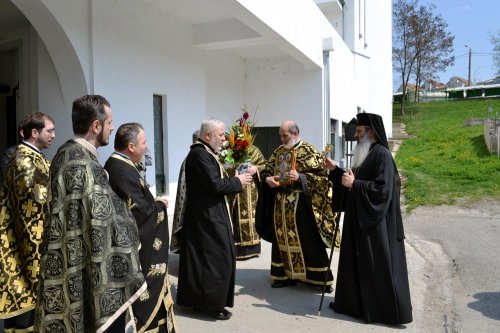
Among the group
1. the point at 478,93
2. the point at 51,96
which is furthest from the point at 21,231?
the point at 478,93

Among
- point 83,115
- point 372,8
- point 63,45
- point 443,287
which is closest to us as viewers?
point 83,115

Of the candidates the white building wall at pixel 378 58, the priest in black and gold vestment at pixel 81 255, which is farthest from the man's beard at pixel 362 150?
the white building wall at pixel 378 58

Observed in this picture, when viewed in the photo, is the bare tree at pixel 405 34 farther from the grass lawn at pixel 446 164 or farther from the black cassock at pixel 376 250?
the black cassock at pixel 376 250

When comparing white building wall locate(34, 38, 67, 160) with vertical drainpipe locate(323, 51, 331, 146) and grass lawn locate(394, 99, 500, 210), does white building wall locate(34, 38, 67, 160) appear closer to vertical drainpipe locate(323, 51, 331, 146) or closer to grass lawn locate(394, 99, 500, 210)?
vertical drainpipe locate(323, 51, 331, 146)

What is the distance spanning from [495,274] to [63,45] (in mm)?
6811

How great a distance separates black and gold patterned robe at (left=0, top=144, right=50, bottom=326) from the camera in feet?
11.5

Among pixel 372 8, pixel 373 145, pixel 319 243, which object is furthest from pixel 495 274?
pixel 372 8

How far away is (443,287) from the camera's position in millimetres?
5840

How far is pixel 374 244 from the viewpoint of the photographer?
4344 mm

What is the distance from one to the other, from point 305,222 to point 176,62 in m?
5.11

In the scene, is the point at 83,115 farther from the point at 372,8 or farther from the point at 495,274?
the point at 372,8

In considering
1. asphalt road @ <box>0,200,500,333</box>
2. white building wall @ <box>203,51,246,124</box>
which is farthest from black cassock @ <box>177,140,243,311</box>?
white building wall @ <box>203,51,246,124</box>

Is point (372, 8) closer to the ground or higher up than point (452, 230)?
higher up

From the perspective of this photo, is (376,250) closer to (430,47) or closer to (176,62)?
(176,62)
